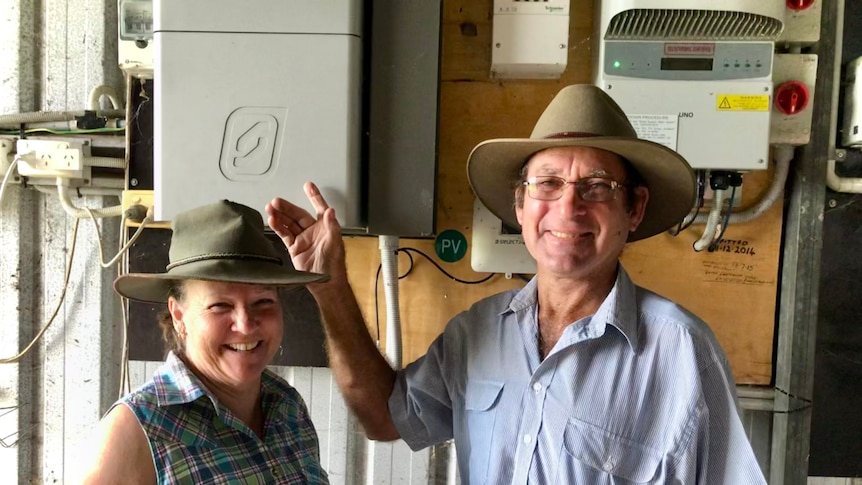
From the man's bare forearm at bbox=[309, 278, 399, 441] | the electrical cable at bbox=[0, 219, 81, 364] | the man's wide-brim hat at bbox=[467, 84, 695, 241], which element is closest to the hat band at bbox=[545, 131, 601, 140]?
the man's wide-brim hat at bbox=[467, 84, 695, 241]

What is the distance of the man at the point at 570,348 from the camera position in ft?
3.07

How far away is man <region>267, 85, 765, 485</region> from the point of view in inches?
36.9

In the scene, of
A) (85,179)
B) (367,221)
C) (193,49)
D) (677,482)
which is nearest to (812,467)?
(677,482)

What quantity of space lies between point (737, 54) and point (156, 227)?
1.37 meters

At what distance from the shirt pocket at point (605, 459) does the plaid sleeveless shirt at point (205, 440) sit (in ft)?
1.44

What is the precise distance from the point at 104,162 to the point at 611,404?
1.26 meters

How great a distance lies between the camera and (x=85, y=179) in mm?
1410

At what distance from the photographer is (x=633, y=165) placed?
1.05 metres

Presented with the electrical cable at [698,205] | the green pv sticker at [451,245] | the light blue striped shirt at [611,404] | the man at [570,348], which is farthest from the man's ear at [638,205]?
the green pv sticker at [451,245]

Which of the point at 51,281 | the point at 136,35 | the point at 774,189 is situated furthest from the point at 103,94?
the point at 774,189

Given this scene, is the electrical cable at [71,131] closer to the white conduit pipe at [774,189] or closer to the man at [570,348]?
the man at [570,348]

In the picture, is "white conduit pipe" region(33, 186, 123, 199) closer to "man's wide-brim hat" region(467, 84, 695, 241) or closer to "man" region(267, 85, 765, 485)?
"man" region(267, 85, 765, 485)

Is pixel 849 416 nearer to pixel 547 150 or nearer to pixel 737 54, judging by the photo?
pixel 737 54

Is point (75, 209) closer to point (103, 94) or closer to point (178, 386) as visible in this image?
point (103, 94)
